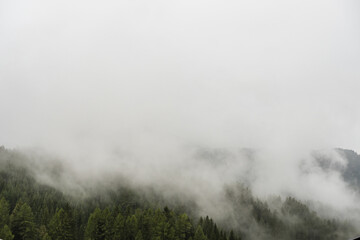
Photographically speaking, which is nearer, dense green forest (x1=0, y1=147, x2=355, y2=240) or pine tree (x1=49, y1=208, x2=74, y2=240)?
pine tree (x1=49, y1=208, x2=74, y2=240)

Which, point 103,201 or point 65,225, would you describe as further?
point 103,201

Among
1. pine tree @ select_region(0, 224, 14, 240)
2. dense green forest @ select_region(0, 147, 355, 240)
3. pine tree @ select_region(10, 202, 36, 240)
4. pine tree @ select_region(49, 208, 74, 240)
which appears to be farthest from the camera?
dense green forest @ select_region(0, 147, 355, 240)

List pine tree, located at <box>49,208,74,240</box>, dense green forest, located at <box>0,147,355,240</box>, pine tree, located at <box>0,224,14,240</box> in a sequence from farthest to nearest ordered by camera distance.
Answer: dense green forest, located at <box>0,147,355,240</box>
pine tree, located at <box>49,208,74,240</box>
pine tree, located at <box>0,224,14,240</box>

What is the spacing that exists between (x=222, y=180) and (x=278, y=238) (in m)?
68.9

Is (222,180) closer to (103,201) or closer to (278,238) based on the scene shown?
(278,238)

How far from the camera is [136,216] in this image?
3644 centimetres

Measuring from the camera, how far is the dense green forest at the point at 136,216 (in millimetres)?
28453

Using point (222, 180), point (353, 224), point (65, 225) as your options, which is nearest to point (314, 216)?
point (353, 224)

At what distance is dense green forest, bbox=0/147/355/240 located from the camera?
28453 mm

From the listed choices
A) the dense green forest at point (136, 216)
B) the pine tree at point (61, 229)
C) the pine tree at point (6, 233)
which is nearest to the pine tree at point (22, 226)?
the dense green forest at point (136, 216)

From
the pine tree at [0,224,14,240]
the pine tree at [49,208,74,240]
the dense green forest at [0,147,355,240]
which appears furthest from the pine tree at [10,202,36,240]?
the pine tree at [49,208,74,240]

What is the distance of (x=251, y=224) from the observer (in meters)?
101

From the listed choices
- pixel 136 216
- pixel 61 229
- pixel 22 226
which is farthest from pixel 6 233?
pixel 136 216

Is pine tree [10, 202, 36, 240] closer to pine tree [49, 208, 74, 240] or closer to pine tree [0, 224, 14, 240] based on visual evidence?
pine tree [0, 224, 14, 240]
